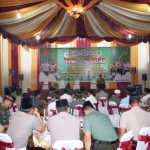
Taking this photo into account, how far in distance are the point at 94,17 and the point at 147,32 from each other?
1860mm

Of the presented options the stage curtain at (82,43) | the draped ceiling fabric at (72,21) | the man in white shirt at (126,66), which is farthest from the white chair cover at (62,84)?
the man in white shirt at (126,66)

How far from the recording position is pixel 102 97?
746 cm

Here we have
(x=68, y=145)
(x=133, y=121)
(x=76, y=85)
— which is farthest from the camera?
(x=76, y=85)

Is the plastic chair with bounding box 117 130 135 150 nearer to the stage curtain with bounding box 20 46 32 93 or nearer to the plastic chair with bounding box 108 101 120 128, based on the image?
the plastic chair with bounding box 108 101 120 128

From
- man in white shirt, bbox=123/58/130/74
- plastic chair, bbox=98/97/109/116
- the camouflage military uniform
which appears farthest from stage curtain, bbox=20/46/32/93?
the camouflage military uniform

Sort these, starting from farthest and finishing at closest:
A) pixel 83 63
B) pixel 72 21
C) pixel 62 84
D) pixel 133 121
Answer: pixel 83 63 < pixel 62 84 < pixel 72 21 < pixel 133 121

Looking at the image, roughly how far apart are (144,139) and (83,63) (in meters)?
10.6

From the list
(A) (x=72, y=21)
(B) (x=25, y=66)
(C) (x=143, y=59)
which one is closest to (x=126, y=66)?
(C) (x=143, y=59)

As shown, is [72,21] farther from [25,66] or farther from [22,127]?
[22,127]

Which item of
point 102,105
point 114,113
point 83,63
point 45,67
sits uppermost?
point 83,63

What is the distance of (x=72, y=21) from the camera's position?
9828 millimetres

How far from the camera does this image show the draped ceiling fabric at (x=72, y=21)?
7328mm

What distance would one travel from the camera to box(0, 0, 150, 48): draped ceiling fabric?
7.33 metres

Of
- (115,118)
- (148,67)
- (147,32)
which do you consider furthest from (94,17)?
(148,67)
